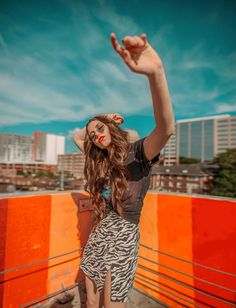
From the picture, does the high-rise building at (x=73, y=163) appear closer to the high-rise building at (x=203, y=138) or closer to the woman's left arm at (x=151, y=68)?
the high-rise building at (x=203, y=138)

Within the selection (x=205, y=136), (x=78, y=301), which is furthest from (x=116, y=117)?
(x=205, y=136)

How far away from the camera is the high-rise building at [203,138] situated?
78.8 metres

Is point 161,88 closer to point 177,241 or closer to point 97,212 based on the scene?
point 97,212

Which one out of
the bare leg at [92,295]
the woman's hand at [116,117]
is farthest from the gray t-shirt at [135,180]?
the bare leg at [92,295]

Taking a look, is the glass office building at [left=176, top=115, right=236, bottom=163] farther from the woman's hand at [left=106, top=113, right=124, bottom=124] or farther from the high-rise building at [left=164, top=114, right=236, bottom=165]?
the woman's hand at [left=106, top=113, right=124, bottom=124]

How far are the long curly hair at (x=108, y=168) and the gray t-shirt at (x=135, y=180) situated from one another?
0.03 m

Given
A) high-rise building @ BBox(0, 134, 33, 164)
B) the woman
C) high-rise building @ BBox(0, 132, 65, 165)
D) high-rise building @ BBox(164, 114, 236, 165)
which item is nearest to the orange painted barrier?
the woman

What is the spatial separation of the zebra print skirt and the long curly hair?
9 centimetres

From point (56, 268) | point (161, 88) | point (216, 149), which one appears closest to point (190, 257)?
point (56, 268)

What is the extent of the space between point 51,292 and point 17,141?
106 metres

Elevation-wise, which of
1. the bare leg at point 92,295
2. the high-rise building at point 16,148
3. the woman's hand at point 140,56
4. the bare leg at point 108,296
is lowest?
the bare leg at point 92,295

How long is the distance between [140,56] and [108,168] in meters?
0.76

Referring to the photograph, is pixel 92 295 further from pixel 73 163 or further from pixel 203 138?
pixel 203 138

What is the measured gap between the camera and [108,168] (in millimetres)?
1250
